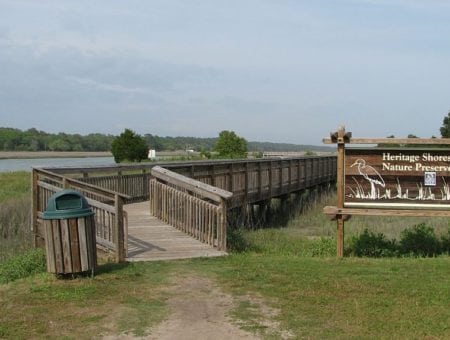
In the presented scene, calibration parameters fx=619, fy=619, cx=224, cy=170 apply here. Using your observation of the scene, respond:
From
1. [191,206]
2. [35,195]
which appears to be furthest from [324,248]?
[35,195]

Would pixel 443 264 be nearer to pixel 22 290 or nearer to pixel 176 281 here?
pixel 176 281

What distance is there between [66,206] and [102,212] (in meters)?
1.66

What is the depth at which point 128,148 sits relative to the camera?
43844 mm

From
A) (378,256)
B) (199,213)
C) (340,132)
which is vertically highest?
(340,132)

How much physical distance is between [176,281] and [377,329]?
A: 10.1 ft

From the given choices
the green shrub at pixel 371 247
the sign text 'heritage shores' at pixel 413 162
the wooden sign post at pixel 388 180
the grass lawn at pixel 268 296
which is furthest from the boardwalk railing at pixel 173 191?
the sign text 'heritage shores' at pixel 413 162

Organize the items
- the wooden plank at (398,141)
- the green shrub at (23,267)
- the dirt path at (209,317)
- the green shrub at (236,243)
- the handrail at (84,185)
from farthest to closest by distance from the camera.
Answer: the green shrub at (236,243) < the wooden plank at (398,141) < the handrail at (84,185) < the green shrub at (23,267) < the dirt path at (209,317)

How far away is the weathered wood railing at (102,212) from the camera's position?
31.4ft

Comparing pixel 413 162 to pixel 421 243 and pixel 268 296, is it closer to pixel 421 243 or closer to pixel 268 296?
pixel 421 243

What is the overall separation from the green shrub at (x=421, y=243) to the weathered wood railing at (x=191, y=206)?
3332 millimetres

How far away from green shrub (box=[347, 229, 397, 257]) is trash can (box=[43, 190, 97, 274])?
16.4ft

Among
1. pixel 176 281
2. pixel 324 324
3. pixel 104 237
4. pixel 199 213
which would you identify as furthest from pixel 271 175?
pixel 324 324

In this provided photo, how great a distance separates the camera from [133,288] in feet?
25.9

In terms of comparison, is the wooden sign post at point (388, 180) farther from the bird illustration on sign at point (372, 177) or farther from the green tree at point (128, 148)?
the green tree at point (128, 148)
